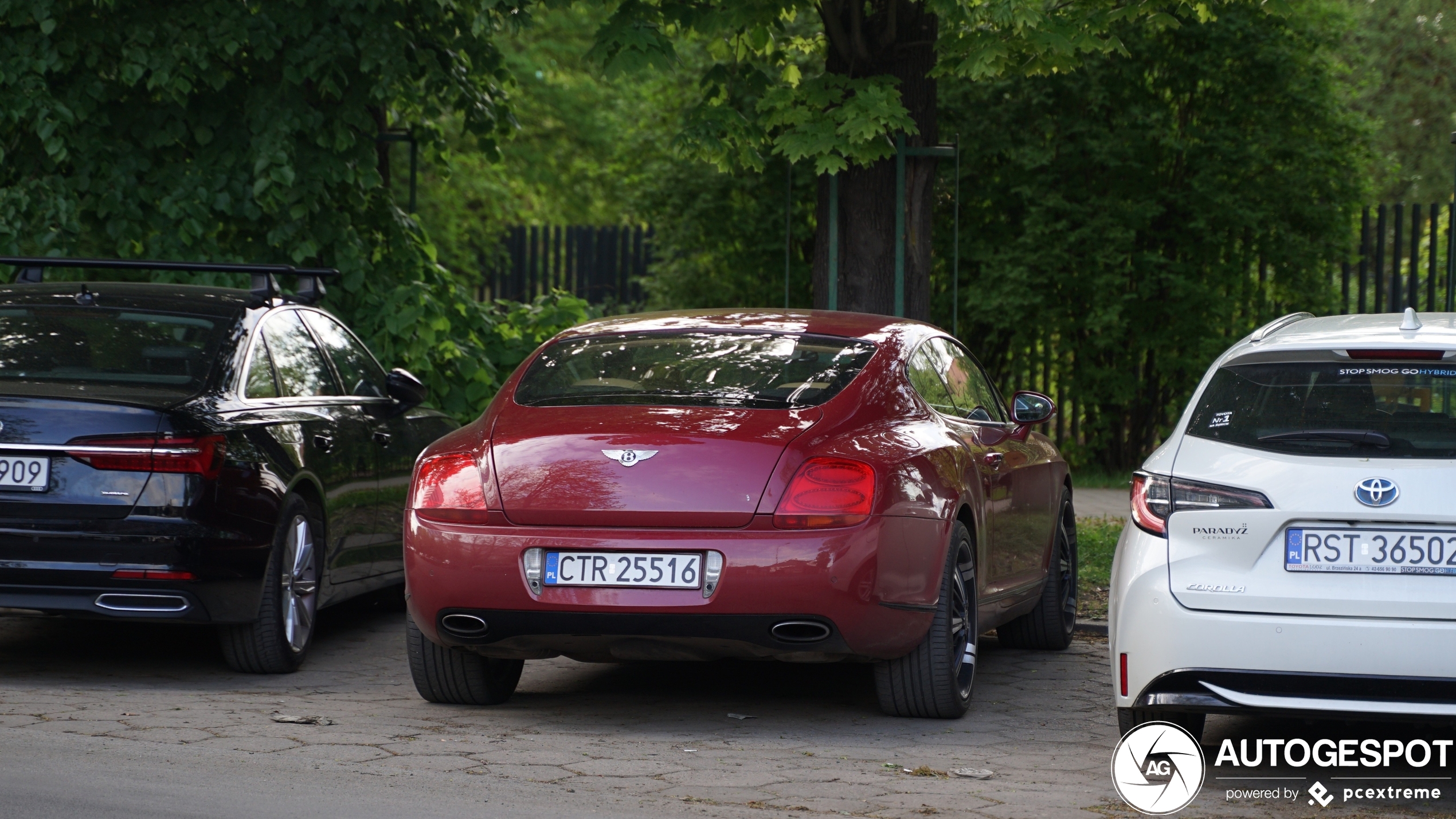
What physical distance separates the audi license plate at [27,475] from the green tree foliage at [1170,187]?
452 inches

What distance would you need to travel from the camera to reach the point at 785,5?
10.4m

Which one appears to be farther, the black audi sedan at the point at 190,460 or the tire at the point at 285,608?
the tire at the point at 285,608

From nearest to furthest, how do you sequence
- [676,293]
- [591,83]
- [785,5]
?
1. [785,5]
2. [676,293]
3. [591,83]

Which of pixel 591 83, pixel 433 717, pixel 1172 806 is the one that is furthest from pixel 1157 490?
pixel 591 83

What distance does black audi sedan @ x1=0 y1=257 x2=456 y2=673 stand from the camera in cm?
639

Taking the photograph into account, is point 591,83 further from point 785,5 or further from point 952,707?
point 952,707

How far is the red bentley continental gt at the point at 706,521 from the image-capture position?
222 inches

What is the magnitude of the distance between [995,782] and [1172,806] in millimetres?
537

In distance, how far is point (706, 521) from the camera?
5.62 m

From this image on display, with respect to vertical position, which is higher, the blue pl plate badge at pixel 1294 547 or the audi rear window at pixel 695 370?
the audi rear window at pixel 695 370


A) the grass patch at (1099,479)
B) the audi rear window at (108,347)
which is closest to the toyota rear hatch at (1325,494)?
the audi rear window at (108,347)

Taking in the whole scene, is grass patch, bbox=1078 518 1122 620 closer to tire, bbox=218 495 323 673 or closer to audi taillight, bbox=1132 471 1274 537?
audi taillight, bbox=1132 471 1274 537

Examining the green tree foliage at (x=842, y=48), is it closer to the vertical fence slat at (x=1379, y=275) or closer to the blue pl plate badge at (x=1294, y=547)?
the blue pl plate badge at (x=1294, y=547)

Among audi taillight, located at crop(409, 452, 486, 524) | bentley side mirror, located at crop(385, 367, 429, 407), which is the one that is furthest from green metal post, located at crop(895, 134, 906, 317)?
audi taillight, located at crop(409, 452, 486, 524)
